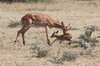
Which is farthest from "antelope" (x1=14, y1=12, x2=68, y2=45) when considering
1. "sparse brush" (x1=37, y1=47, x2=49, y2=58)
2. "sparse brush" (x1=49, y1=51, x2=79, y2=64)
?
"sparse brush" (x1=49, y1=51, x2=79, y2=64)

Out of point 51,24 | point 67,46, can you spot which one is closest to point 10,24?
point 51,24

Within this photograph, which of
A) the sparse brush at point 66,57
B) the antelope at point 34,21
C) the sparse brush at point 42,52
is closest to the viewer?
the sparse brush at point 66,57

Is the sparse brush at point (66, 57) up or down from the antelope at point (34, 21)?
down

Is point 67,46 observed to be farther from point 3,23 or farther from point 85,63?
point 3,23

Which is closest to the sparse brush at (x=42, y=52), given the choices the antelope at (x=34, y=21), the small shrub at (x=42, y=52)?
the small shrub at (x=42, y=52)

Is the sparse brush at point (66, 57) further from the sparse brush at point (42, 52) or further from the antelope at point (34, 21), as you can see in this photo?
the antelope at point (34, 21)

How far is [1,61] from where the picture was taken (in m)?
9.83

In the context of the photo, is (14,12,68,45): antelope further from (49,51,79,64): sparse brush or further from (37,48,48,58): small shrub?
(49,51,79,64): sparse brush

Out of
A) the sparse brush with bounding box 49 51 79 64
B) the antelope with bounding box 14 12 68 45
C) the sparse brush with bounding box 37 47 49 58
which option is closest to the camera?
the sparse brush with bounding box 49 51 79 64

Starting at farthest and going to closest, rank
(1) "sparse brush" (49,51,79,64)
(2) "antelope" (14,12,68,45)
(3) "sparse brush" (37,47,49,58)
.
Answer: (2) "antelope" (14,12,68,45)
(3) "sparse brush" (37,47,49,58)
(1) "sparse brush" (49,51,79,64)

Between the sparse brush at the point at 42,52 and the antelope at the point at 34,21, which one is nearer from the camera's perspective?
the sparse brush at the point at 42,52

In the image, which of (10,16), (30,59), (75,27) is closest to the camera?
(30,59)

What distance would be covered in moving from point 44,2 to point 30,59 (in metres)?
24.5

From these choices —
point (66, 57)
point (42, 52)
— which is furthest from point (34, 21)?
point (66, 57)
